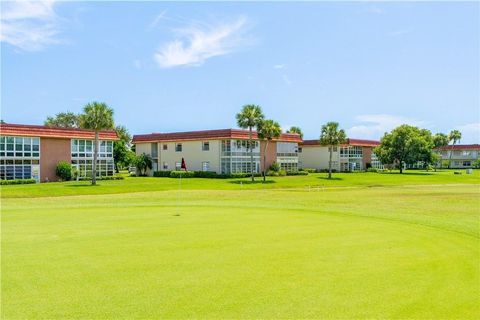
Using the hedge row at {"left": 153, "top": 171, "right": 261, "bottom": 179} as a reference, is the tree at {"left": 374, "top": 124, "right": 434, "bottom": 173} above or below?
above

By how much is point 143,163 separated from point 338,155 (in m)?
41.9

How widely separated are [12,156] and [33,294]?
169ft

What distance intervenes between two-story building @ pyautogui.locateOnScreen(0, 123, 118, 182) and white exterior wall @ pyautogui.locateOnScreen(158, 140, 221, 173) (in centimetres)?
1282

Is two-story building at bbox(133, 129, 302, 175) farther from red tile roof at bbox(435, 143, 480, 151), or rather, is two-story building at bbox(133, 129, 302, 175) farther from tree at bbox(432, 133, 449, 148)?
red tile roof at bbox(435, 143, 480, 151)

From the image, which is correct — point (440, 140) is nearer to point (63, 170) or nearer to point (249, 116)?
point (249, 116)

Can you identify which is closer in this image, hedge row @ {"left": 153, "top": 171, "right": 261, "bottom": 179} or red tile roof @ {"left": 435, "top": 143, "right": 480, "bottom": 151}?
hedge row @ {"left": 153, "top": 171, "right": 261, "bottom": 179}

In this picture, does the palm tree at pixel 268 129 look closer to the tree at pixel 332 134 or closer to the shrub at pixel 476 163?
the tree at pixel 332 134

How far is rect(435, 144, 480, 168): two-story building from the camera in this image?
141 meters

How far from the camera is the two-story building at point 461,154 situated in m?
141

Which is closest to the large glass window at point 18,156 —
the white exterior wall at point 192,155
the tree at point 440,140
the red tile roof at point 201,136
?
the red tile roof at point 201,136

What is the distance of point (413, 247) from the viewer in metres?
13.0

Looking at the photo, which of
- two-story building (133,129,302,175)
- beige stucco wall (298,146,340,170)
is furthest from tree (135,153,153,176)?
beige stucco wall (298,146,340,170)

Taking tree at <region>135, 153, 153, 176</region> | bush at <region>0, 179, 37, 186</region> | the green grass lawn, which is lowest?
the green grass lawn

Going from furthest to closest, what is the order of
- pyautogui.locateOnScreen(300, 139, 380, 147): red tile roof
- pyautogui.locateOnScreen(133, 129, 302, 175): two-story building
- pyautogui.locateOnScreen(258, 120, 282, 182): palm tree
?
pyautogui.locateOnScreen(300, 139, 380, 147): red tile roof → pyautogui.locateOnScreen(133, 129, 302, 175): two-story building → pyautogui.locateOnScreen(258, 120, 282, 182): palm tree
